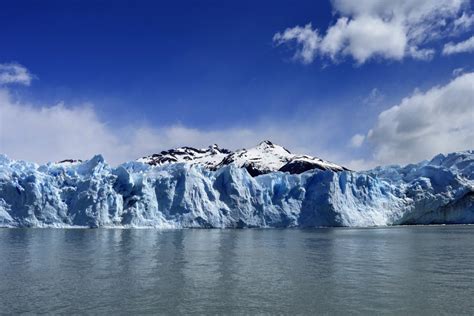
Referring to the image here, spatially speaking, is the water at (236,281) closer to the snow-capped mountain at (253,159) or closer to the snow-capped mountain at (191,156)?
the snow-capped mountain at (253,159)

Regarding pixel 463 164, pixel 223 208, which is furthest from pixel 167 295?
pixel 463 164

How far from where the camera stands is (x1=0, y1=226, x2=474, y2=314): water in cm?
1196

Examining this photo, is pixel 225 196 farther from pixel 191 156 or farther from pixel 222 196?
pixel 191 156

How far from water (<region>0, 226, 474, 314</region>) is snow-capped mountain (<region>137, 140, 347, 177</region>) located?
9892 centimetres

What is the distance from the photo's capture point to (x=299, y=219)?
5578 cm

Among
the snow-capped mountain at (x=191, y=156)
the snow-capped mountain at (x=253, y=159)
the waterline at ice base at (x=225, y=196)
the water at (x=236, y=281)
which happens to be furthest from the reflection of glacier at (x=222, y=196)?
the snow-capped mountain at (x=191, y=156)

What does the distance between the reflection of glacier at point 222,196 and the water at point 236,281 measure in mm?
24102

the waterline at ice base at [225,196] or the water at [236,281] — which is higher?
the waterline at ice base at [225,196]

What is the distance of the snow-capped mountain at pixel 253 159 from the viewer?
130 meters

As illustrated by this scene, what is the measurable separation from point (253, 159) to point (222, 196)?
9916 centimetres

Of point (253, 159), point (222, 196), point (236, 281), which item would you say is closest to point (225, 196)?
point (222, 196)

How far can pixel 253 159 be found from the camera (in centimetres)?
15312

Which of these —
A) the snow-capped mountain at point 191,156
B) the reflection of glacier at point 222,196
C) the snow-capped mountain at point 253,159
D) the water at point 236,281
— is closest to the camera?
the water at point 236,281

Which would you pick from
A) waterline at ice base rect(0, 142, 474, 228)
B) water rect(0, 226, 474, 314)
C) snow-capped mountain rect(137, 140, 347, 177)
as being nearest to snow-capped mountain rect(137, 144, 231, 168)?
snow-capped mountain rect(137, 140, 347, 177)
